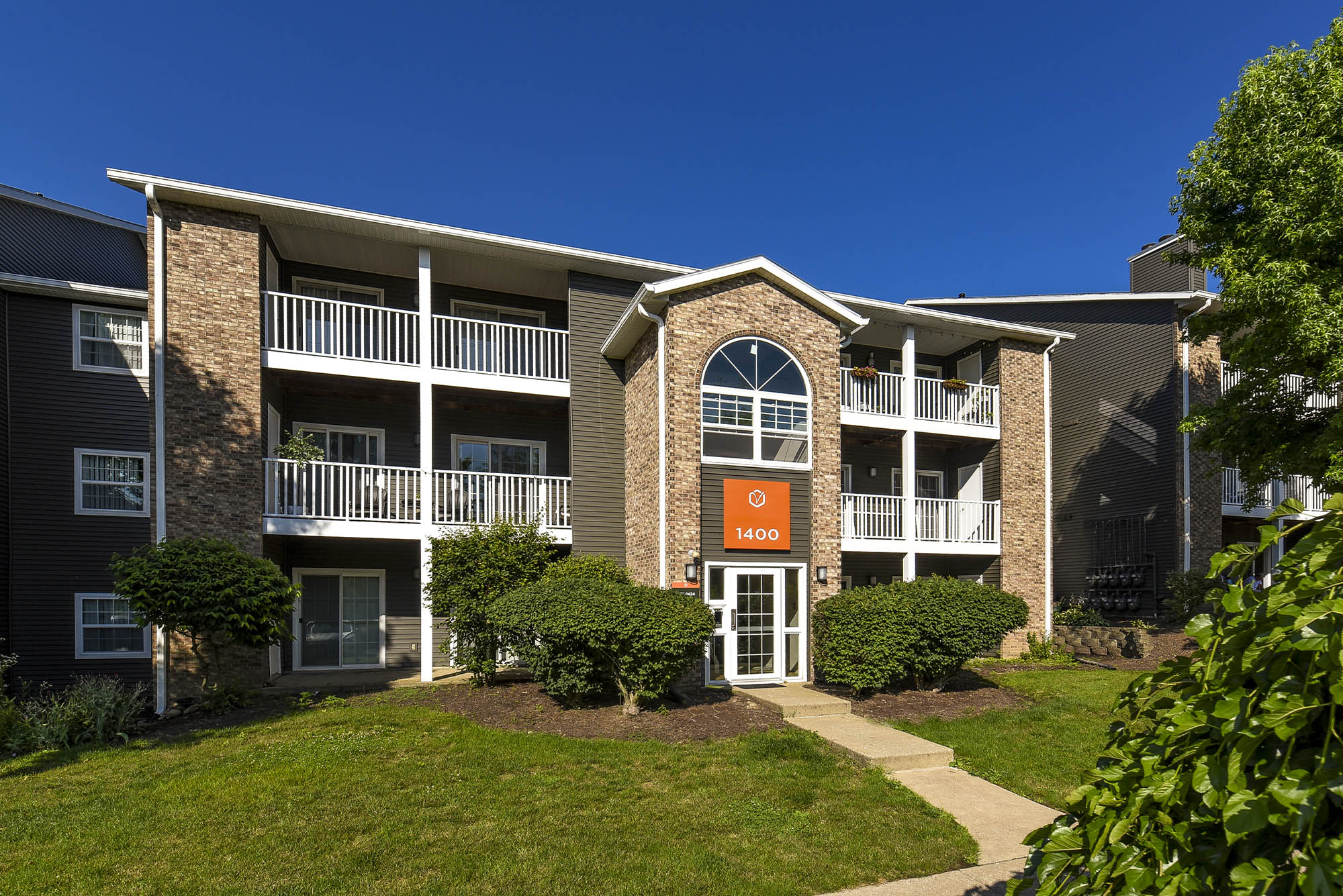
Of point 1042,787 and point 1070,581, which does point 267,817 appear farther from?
point 1070,581

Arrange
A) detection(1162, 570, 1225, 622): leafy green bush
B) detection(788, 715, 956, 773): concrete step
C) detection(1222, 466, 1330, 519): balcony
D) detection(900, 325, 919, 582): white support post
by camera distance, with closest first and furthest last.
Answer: detection(788, 715, 956, 773): concrete step
detection(1162, 570, 1225, 622): leafy green bush
detection(900, 325, 919, 582): white support post
detection(1222, 466, 1330, 519): balcony

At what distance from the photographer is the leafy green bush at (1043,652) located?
51.6 feet

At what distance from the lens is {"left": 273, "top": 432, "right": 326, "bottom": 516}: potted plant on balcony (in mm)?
12773

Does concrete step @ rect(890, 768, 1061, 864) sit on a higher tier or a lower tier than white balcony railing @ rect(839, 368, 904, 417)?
lower

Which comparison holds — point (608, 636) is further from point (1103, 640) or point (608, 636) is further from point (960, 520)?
point (1103, 640)

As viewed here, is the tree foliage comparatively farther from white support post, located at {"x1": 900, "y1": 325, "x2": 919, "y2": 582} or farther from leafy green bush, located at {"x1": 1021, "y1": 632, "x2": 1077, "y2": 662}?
leafy green bush, located at {"x1": 1021, "y1": 632, "x2": 1077, "y2": 662}

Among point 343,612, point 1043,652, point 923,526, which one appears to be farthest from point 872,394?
point 343,612

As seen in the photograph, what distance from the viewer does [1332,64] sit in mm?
11625

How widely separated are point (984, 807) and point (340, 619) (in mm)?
12211

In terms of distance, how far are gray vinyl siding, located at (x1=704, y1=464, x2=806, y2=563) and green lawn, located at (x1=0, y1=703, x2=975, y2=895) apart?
12.4 ft

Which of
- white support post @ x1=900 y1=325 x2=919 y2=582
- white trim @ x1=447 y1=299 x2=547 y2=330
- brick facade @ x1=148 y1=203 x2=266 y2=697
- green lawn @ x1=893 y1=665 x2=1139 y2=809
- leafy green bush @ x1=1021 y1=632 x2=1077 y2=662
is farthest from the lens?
white support post @ x1=900 y1=325 x2=919 y2=582

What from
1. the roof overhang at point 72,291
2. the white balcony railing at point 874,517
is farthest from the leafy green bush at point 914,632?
the roof overhang at point 72,291

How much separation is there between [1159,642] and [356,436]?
16.5m

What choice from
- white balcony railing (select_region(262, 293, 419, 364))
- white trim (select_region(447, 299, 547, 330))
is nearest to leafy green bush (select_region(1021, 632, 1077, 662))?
white trim (select_region(447, 299, 547, 330))
